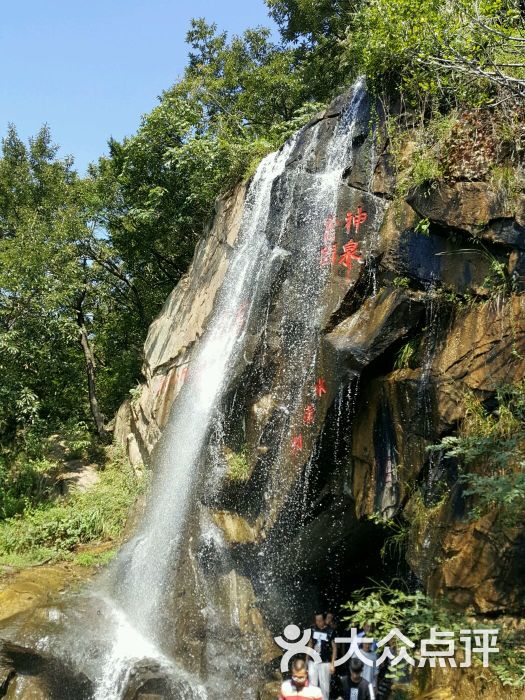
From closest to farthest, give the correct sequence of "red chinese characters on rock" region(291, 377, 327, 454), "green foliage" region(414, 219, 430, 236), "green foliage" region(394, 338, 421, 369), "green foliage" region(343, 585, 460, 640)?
"green foliage" region(343, 585, 460, 640) < "green foliage" region(394, 338, 421, 369) < "green foliage" region(414, 219, 430, 236) < "red chinese characters on rock" region(291, 377, 327, 454)

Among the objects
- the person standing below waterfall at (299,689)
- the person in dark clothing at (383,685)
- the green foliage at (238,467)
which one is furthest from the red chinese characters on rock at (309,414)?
the person standing below waterfall at (299,689)

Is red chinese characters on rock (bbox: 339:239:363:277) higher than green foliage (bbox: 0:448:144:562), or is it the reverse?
red chinese characters on rock (bbox: 339:239:363:277)

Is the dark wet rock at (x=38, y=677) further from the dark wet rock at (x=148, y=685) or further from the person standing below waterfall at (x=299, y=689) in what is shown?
the person standing below waterfall at (x=299, y=689)

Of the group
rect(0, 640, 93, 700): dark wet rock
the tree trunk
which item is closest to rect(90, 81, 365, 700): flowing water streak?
rect(0, 640, 93, 700): dark wet rock

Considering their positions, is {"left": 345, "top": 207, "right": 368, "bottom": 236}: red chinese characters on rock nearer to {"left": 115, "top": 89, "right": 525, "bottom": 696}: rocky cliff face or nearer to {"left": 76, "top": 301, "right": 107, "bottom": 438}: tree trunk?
{"left": 115, "top": 89, "right": 525, "bottom": 696}: rocky cliff face

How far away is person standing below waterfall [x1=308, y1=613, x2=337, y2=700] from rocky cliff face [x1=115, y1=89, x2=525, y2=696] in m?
0.94

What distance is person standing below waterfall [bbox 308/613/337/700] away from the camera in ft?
21.6

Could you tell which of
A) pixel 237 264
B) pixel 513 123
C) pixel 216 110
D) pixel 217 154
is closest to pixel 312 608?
pixel 237 264

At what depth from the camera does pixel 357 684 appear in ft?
20.9

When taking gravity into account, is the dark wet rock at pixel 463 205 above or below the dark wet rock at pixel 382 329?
above

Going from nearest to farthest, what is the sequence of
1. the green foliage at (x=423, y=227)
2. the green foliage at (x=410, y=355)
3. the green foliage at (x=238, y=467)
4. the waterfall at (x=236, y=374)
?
the green foliage at (x=410, y=355)
the green foliage at (x=423, y=227)
the waterfall at (x=236, y=374)
the green foliage at (x=238, y=467)

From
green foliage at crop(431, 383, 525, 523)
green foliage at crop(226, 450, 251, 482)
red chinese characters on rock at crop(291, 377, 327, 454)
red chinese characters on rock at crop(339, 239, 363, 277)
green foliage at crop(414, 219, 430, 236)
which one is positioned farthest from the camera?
green foliage at crop(226, 450, 251, 482)

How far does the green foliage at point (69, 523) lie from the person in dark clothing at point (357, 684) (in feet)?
19.7

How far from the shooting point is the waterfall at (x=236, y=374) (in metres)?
7.93
